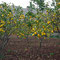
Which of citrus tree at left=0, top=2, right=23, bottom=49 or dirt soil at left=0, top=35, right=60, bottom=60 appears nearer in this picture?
citrus tree at left=0, top=2, right=23, bottom=49

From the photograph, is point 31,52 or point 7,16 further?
point 31,52

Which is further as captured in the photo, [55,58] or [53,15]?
[53,15]

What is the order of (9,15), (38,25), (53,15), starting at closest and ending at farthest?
1. (9,15)
2. (38,25)
3. (53,15)

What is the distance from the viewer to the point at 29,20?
6121 mm

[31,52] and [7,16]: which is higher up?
[7,16]

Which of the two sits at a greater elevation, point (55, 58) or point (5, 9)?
point (5, 9)

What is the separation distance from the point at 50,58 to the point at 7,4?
3.75m

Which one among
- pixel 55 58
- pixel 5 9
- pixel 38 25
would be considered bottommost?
pixel 55 58

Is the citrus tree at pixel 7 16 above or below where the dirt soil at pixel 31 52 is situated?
above

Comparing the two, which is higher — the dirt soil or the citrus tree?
the citrus tree

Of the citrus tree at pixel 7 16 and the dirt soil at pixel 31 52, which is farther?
the dirt soil at pixel 31 52

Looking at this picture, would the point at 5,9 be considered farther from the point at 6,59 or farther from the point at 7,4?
the point at 6,59

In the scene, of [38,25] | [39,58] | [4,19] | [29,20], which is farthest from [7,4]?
[39,58]

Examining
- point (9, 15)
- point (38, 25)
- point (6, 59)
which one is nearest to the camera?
point (9, 15)
